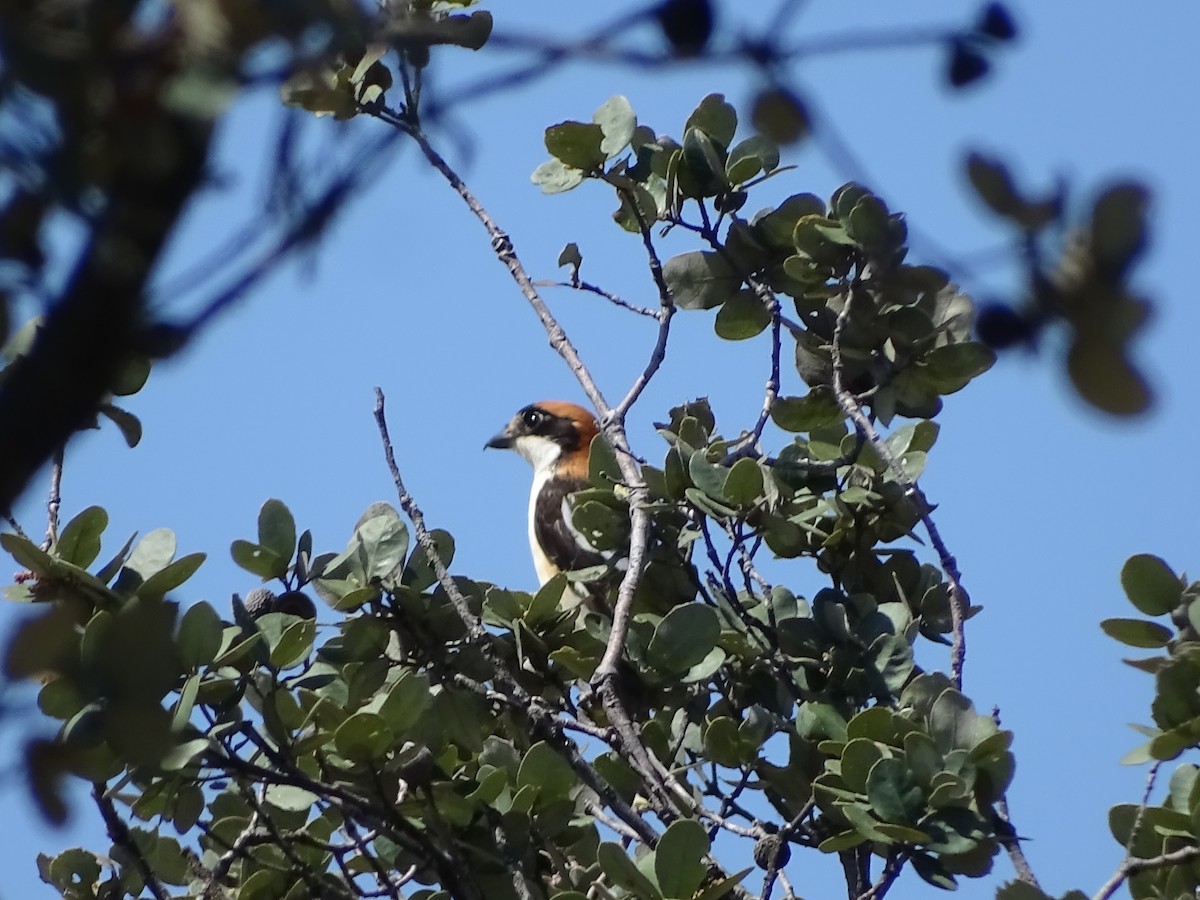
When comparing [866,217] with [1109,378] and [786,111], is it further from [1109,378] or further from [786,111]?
[1109,378]

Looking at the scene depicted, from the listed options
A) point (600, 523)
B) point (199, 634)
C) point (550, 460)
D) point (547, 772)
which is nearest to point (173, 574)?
point (199, 634)

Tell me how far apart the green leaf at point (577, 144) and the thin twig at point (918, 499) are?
0.88 metres

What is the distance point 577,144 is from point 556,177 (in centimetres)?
16

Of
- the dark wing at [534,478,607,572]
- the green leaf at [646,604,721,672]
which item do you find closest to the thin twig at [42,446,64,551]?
the green leaf at [646,604,721,672]

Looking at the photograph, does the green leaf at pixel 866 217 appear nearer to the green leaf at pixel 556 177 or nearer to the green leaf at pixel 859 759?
the green leaf at pixel 556 177

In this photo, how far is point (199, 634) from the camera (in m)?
3.47

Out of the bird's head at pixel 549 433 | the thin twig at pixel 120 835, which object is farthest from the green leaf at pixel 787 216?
the bird's head at pixel 549 433

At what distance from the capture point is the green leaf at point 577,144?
4527mm

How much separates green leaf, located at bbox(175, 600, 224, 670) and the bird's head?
6.10m

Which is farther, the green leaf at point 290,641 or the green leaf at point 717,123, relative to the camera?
the green leaf at point 717,123

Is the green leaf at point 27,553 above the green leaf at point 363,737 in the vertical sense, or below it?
above

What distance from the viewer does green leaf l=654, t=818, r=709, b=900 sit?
3199 millimetres

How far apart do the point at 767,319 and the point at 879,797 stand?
5.30ft

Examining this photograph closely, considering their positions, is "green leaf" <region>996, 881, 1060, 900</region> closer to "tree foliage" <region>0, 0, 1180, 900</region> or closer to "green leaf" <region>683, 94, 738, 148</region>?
"tree foliage" <region>0, 0, 1180, 900</region>
